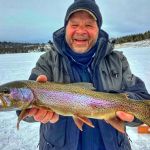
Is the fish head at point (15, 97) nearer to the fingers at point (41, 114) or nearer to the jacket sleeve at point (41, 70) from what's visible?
the fingers at point (41, 114)

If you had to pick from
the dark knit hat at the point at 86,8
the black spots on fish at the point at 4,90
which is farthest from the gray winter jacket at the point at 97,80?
the black spots on fish at the point at 4,90

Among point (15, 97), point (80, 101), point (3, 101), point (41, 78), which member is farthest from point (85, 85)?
point (3, 101)

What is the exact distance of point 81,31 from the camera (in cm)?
336

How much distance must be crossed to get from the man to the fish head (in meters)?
0.18

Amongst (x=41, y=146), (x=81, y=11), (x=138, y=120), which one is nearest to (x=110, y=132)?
(x=138, y=120)

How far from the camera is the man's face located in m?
3.36

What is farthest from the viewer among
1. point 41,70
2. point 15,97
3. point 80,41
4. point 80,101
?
point 80,41

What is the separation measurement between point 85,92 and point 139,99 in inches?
21.2

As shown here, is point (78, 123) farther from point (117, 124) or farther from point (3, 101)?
point (3, 101)

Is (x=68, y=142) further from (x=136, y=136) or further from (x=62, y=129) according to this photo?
(x=136, y=136)

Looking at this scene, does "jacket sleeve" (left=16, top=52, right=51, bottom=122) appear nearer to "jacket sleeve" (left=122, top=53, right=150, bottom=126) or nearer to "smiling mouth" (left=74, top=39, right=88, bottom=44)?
"smiling mouth" (left=74, top=39, right=88, bottom=44)

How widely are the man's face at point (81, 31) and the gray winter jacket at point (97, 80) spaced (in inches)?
3.9

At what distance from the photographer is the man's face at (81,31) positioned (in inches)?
132

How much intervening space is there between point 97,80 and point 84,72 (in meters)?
0.15
